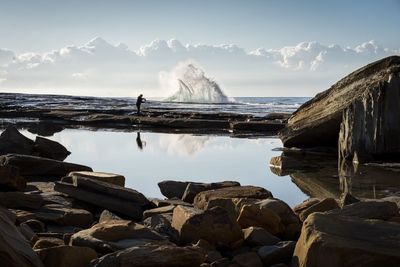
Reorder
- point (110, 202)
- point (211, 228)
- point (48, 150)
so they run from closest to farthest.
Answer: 1. point (211, 228)
2. point (110, 202)
3. point (48, 150)

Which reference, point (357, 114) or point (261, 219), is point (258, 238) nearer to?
point (261, 219)

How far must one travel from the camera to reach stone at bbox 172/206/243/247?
4930 millimetres

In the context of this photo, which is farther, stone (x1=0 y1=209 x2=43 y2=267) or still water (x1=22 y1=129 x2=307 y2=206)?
still water (x1=22 y1=129 x2=307 y2=206)

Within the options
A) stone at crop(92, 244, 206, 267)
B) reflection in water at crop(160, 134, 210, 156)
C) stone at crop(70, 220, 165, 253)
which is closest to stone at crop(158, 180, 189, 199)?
stone at crop(70, 220, 165, 253)

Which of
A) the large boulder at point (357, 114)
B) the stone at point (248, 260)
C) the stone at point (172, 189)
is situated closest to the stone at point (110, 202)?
the stone at point (172, 189)

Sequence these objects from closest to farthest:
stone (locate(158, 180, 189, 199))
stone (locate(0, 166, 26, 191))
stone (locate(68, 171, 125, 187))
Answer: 1. stone (locate(0, 166, 26, 191))
2. stone (locate(68, 171, 125, 187))
3. stone (locate(158, 180, 189, 199))

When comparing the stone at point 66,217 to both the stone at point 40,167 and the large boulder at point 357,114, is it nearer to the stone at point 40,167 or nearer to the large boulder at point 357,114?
the stone at point 40,167

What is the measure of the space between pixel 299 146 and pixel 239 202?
10934 millimetres

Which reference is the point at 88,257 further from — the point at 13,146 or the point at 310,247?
the point at 13,146

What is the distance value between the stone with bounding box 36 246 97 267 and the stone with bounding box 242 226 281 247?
1711 millimetres

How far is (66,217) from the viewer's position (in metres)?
5.97

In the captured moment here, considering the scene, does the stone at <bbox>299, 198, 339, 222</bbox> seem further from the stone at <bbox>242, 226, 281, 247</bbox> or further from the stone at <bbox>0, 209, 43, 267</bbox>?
the stone at <bbox>0, 209, 43, 267</bbox>

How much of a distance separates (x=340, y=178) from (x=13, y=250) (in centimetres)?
879

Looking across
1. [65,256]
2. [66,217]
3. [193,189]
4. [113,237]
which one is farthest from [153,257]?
[193,189]
